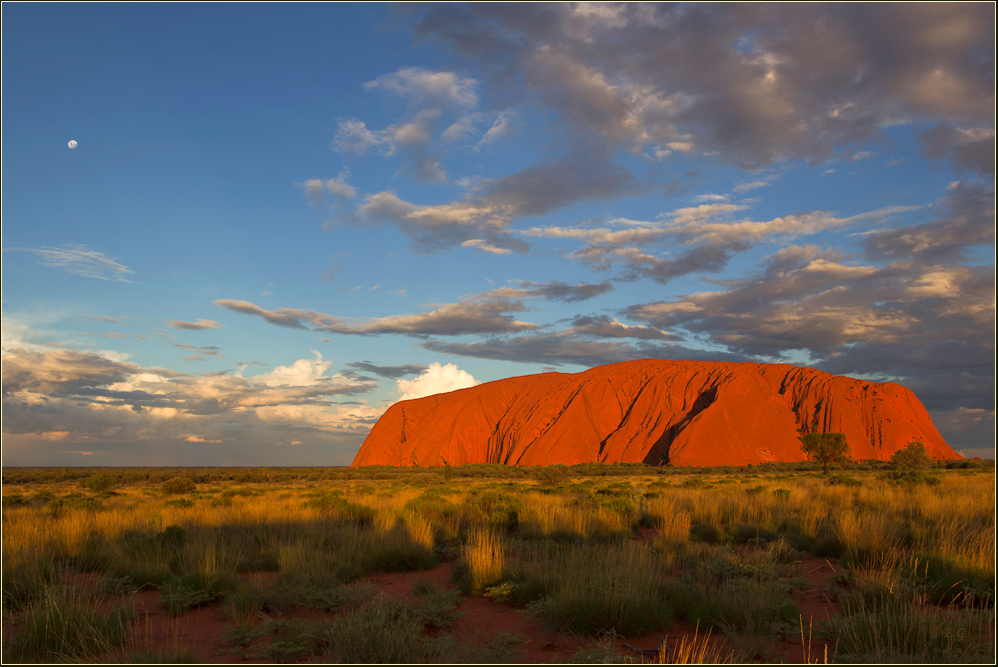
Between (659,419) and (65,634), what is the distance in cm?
8331

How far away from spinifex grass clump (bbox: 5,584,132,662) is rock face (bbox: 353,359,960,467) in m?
72.3

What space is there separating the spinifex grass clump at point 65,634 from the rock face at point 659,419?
72319mm

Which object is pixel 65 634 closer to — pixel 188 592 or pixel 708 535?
pixel 188 592

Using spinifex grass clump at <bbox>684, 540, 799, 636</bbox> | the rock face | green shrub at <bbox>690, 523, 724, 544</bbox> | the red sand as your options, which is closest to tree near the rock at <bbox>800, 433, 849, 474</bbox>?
the rock face

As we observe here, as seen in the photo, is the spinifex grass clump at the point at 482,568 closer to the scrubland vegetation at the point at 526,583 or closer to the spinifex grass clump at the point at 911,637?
the scrubland vegetation at the point at 526,583

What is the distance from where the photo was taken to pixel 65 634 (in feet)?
18.2

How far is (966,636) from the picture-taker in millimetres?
5012

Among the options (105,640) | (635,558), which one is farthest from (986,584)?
(105,640)

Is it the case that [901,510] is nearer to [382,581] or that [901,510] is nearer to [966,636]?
[966,636]

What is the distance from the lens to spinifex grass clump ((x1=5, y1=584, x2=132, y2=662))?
17.4ft

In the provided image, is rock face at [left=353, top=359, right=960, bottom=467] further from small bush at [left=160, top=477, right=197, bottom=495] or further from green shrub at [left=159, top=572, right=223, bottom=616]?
green shrub at [left=159, top=572, right=223, bottom=616]

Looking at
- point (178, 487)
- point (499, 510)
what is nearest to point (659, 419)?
point (178, 487)

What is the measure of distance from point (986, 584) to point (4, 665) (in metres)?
11.1

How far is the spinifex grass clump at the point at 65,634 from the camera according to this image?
5.29m
